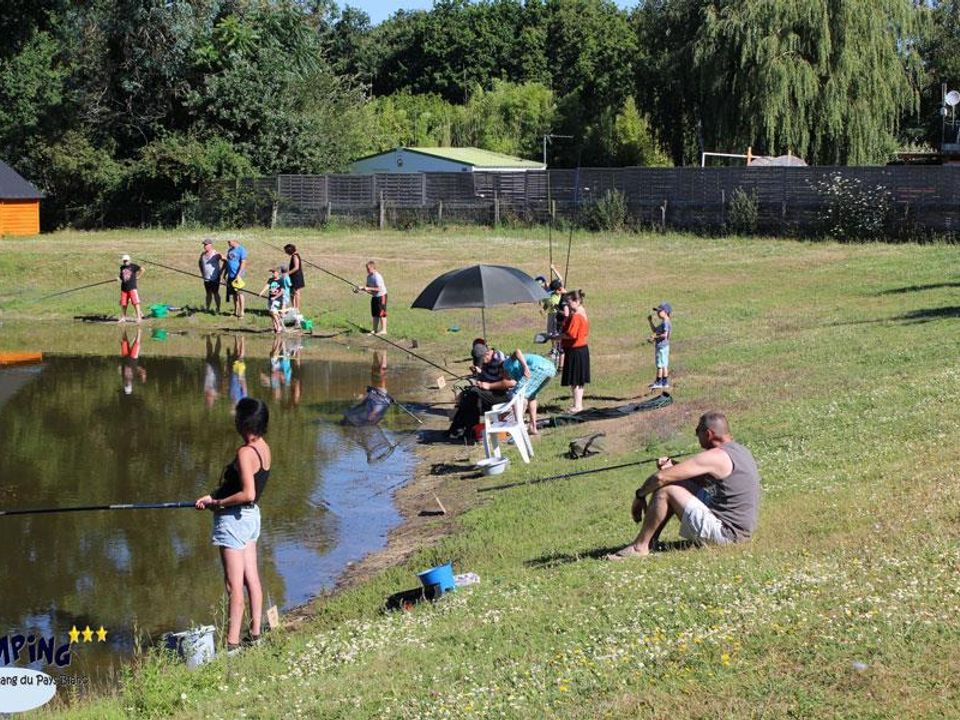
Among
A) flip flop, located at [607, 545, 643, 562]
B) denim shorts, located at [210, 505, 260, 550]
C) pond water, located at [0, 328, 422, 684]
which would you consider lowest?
pond water, located at [0, 328, 422, 684]

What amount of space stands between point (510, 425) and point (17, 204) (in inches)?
1611

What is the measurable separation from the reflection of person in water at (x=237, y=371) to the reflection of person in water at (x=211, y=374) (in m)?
0.25

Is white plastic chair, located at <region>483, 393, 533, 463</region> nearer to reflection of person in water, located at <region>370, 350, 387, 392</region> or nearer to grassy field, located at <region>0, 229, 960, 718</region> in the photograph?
grassy field, located at <region>0, 229, 960, 718</region>

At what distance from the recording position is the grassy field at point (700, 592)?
24.2 feet

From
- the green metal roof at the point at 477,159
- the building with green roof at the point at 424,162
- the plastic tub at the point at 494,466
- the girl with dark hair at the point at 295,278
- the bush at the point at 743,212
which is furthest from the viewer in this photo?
the building with green roof at the point at 424,162

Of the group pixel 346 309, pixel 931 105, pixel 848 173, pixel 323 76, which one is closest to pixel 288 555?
pixel 346 309

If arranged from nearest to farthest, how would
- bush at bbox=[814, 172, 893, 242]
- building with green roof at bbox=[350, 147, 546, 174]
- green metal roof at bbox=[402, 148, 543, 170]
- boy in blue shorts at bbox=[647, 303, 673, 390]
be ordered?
boy in blue shorts at bbox=[647, 303, 673, 390] → bush at bbox=[814, 172, 893, 242] → green metal roof at bbox=[402, 148, 543, 170] → building with green roof at bbox=[350, 147, 546, 174]

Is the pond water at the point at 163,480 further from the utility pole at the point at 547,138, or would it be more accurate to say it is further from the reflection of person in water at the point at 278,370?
the utility pole at the point at 547,138

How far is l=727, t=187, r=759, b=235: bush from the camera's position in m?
40.4

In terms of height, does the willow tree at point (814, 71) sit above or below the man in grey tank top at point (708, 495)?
above

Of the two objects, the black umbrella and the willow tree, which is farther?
the willow tree

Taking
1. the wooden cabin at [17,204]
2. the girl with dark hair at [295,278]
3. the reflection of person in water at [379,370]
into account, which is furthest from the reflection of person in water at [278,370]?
the wooden cabin at [17,204]

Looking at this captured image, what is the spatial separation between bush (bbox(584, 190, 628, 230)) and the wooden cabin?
23.1m

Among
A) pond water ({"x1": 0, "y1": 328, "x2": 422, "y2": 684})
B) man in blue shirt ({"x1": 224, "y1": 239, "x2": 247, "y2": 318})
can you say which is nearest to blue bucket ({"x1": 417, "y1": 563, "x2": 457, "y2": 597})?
pond water ({"x1": 0, "y1": 328, "x2": 422, "y2": 684})
